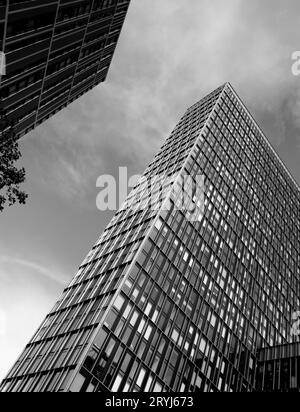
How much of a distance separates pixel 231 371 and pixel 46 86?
47.3 m

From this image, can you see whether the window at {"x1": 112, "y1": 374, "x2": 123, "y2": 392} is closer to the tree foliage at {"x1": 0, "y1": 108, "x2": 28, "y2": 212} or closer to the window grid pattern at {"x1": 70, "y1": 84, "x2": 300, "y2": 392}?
the window grid pattern at {"x1": 70, "y1": 84, "x2": 300, "y2": 392}

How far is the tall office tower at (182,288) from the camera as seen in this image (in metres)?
38.2

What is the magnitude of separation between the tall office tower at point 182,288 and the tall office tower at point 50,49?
2316cm

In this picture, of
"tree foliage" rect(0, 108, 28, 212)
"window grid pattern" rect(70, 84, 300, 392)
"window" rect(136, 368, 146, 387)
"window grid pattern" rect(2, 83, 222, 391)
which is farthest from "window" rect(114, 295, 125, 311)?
"tree foliage" rect(0, 108, 28, 212)

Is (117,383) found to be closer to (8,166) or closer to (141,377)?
(141,377)

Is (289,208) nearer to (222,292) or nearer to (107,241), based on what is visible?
(222,292)

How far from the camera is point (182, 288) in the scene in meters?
49.5

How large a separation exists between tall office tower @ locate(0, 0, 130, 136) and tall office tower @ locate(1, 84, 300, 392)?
76.0 feet

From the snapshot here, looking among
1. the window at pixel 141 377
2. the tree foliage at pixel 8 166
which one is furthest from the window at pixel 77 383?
the tree foliage at pixel 8 166

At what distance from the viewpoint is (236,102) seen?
4035 inches

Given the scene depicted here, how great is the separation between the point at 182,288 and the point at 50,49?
35.4 meters

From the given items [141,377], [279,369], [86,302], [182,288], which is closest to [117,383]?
[141,377]

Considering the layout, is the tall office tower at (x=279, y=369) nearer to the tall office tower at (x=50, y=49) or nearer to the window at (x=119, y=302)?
the window at (x=119, y=302)

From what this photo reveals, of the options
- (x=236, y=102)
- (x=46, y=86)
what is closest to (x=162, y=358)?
(x=46, y=86)
